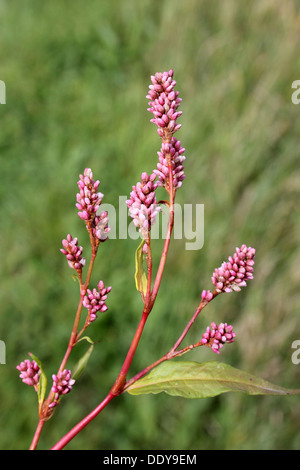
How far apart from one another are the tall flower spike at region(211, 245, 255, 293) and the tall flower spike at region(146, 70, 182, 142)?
0.54 feet

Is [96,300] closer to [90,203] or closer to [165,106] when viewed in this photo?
[90,203]

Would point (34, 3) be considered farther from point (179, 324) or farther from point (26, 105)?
point (179, 324)

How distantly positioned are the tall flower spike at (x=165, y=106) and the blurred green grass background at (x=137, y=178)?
7.39 ft

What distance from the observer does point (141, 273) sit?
682mm

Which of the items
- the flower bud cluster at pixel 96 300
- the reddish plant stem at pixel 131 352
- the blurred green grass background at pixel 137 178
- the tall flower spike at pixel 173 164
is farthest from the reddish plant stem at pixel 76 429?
the blurred green grass background at pixel 137 178

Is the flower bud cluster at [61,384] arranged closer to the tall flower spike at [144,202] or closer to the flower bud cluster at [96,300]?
the flower bud cluster at [96,300]

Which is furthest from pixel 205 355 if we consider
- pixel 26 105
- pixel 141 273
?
pixel 26 105

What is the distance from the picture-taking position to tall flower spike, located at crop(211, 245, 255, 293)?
636 mm

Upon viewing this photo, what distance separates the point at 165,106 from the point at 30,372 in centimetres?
37

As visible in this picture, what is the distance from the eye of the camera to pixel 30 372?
682 millimetres

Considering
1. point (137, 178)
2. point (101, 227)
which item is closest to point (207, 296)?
point (101, 227)

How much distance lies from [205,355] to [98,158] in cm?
160

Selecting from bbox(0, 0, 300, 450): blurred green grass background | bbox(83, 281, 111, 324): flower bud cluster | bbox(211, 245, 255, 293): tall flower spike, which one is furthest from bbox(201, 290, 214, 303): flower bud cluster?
bbox(0, 0, 300, 450): blurred green grass background

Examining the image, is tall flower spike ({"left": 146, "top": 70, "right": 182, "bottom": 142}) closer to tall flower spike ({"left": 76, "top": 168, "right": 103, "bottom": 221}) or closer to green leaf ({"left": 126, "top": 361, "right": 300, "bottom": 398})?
tall flower spike ({"left": 76, "top": 168, "right": 103, "bottom": 221})
